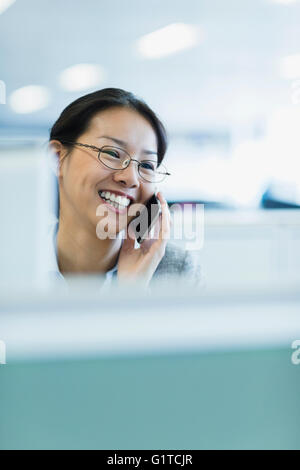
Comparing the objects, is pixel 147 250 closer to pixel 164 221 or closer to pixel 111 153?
pixel 164 221

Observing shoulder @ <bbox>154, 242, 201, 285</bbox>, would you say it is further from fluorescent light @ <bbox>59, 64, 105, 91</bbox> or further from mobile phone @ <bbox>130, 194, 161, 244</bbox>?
fluorescent light @ <bbox>59, 64, 105, 91</bbox>

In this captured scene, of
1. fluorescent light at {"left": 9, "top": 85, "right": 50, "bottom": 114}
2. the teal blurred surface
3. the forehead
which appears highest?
fluorescent light at {"left": 9, "top": 85, "right": 50, "bottom": 114}

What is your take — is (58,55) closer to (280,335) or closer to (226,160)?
(226,160)

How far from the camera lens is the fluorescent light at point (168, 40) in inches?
46.2

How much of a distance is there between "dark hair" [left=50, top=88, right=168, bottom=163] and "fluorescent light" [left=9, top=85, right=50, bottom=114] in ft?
0.21

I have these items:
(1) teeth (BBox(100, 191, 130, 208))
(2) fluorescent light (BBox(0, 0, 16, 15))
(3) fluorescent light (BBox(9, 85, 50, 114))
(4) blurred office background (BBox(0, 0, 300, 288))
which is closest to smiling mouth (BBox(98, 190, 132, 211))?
(1) teeth (BBox(100, 191, 130, 208))

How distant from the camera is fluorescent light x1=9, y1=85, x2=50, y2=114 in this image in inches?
43.1

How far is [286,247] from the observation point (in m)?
1.32

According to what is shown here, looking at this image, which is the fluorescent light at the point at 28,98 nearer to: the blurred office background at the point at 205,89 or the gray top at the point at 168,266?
the blurred office background at the point at 205,89

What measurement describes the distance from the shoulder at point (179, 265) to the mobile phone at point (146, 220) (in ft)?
0.21

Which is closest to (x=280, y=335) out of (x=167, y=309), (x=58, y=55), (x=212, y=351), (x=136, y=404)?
(x=212, y=351)

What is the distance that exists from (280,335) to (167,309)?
0.99 feet

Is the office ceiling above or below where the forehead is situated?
above

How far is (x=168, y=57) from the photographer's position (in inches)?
46.8
